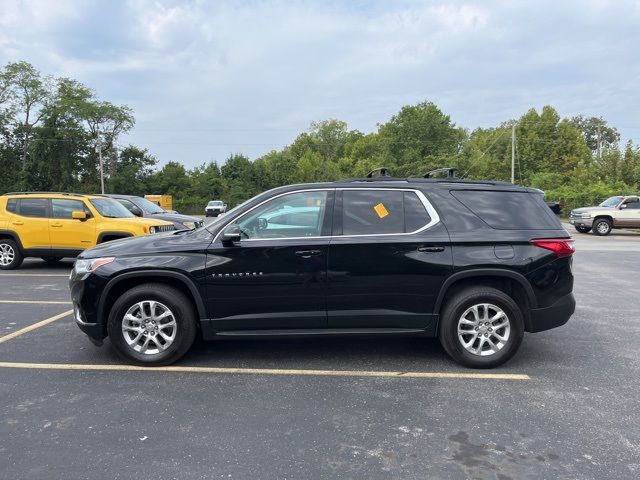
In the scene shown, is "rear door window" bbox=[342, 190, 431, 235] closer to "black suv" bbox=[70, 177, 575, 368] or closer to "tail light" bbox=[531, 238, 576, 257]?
"black suv" bbox=[70, 177, 575, 368]

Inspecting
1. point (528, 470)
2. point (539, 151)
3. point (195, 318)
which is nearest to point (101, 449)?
point (195, 318)

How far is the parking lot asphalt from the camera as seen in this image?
10.1 ft

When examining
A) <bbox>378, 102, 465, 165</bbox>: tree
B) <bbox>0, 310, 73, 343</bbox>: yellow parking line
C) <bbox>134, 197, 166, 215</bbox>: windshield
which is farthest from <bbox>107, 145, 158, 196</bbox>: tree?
<bbox>0, 310, 73, 343</bbox>: yellow parking line

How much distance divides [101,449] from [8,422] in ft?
3.02

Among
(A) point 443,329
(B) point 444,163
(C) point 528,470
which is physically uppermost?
(B) point 444,163

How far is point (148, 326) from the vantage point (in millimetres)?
4688

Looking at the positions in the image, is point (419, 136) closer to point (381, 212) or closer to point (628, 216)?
point (628, 216)

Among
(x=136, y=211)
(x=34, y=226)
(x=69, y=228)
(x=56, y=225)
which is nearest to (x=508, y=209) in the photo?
(x=69, y=228)

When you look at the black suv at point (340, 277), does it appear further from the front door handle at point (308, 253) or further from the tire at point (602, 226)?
the tire at point (602, 226)

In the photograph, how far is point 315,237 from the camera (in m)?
4.63

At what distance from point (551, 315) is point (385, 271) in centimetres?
166

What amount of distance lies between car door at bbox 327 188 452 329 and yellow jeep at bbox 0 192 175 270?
6757 mm

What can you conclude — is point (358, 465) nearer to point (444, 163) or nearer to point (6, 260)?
point (6, 260)

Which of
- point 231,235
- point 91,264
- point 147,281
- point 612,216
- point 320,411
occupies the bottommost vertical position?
point 320,411
